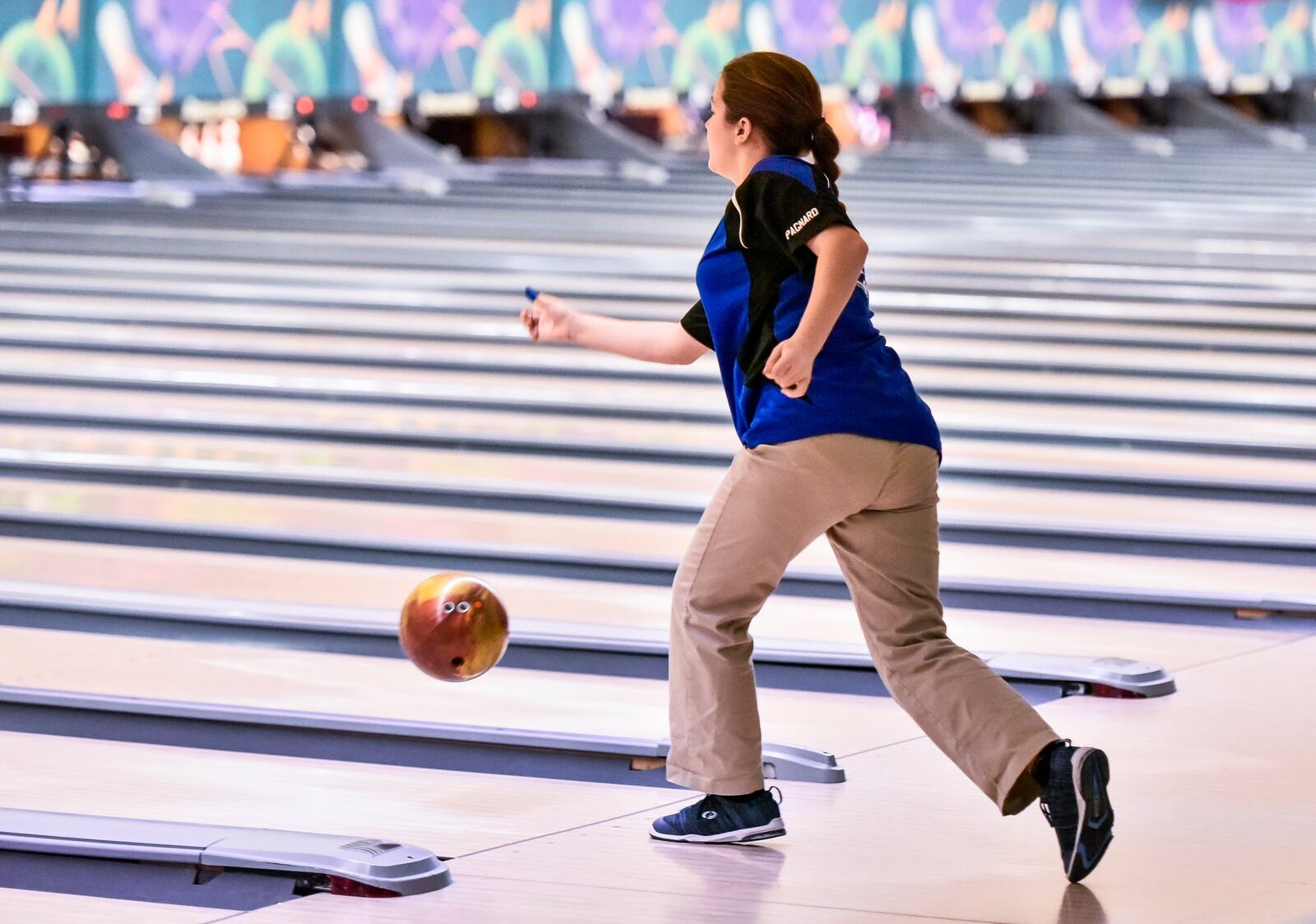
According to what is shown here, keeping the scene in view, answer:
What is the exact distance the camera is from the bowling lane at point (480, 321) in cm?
842

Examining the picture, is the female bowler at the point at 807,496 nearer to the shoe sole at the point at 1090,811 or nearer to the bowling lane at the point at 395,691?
the shoe sole at the point at 1090,811

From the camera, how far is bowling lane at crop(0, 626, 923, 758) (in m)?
3.38

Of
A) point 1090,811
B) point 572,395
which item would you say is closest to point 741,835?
point 1090,811

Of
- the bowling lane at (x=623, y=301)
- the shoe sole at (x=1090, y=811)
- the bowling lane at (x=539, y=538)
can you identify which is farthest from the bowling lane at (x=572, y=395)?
the shoe sole at (x=1090, y=811)

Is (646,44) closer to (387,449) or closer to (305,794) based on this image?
(387,449)

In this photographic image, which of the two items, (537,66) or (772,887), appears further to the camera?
(537,66)

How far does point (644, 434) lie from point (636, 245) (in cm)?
436

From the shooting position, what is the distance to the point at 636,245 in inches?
426

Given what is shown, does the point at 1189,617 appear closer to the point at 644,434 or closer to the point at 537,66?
the point at 644,434

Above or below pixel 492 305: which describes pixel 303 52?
above

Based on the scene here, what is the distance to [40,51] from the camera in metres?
12.9

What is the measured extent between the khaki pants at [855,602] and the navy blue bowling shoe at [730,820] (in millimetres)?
47

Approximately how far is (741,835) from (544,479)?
324cm

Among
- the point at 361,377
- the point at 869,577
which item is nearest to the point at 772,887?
the point at 869,577
